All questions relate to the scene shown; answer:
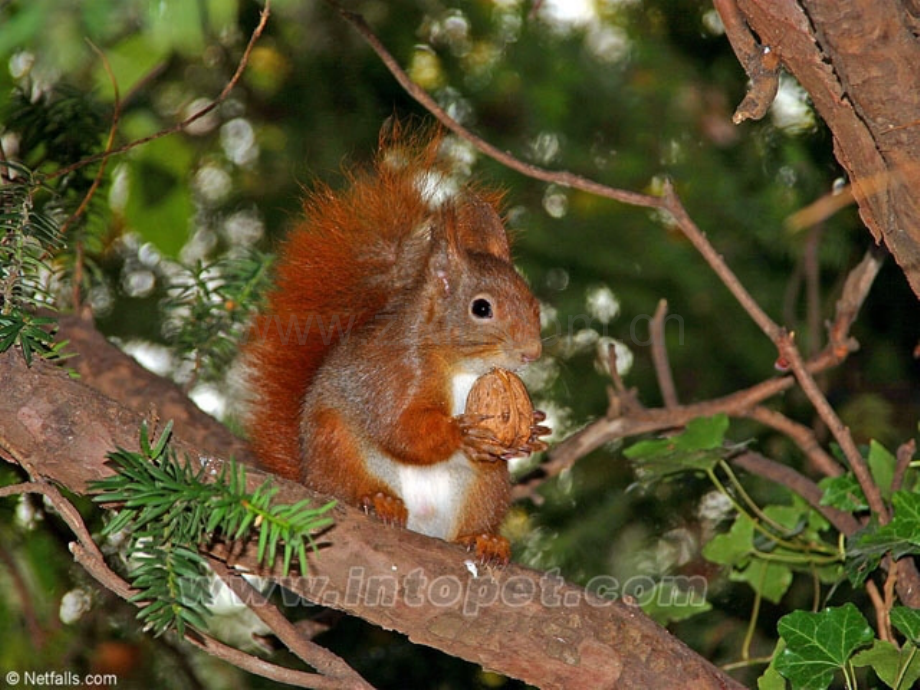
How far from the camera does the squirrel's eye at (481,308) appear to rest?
2027 mm

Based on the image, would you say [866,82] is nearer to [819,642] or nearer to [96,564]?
[819,642]

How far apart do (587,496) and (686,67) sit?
125cm

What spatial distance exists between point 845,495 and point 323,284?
40.5 inches

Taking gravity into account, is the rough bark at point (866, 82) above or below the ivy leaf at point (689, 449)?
above

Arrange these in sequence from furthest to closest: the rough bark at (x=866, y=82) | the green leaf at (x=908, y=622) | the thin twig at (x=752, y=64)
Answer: the green leaf at (x=908, y=622), the thin twig at (x=752, y=64), the rough bark at (x=866, y=82)

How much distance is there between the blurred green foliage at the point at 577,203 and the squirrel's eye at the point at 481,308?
31.4 inches

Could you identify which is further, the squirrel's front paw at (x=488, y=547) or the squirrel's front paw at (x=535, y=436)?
the squirrel's front paw at (x=535, y=436)

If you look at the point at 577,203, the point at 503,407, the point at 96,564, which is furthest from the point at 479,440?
the point at 577,203

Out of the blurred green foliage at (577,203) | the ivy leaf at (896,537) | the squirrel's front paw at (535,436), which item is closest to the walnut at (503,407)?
the squirrel's front paw at (535,436)

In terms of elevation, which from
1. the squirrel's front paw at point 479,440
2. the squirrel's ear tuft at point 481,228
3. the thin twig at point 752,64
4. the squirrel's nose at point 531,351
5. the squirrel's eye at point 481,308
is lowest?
the squirrel's front paw at point 479,440

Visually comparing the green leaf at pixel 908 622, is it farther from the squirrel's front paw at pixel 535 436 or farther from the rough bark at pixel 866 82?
the squirrel's front paw at pixel 535 436

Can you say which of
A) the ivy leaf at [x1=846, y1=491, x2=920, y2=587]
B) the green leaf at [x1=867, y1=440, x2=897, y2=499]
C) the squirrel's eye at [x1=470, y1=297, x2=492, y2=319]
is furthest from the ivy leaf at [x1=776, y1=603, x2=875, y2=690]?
the squirrel's eye at [x1=470, y1=297, x2=492, y2=319]

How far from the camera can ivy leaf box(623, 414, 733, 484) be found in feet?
6.77

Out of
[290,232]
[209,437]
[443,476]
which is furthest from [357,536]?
[290,232]
